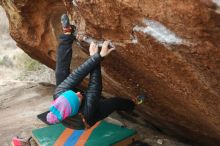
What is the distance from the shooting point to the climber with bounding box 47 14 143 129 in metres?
4.64

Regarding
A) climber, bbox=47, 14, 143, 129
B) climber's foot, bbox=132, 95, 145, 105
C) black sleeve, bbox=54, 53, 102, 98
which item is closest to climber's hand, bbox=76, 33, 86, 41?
climber, bbox=47, 14, 143, 129

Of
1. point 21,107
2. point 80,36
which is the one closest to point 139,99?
point 80,36

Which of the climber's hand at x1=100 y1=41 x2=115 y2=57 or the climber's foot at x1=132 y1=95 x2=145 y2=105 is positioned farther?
the climber's foot at x1=132 y1=95 x2=145 y2=105

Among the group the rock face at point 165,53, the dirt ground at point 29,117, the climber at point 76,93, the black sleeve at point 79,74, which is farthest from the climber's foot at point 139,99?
the black sleeve at point 79,74

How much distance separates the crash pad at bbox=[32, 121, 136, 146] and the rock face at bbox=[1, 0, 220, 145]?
59 cm

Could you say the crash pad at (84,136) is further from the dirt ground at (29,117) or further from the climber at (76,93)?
the climber at (76,93)

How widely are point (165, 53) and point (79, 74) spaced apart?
4.22ft

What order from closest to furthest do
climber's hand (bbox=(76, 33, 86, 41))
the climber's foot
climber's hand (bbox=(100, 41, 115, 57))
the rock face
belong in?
the rock face, climber's hand (bbox=(100, 41, 115, 57)), climber's hand (bbox=(76, 33, 86, 41)), the climber's foot

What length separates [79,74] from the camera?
187 inches

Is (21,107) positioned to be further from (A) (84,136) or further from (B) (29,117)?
(A) (84,136)

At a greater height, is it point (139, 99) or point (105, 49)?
point (105, 49)

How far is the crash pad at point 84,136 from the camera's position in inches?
231

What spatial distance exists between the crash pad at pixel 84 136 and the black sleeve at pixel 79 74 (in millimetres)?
1270

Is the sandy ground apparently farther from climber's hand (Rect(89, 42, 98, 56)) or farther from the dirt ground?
climber's hand (Rect(89, 42, 98, 56))
